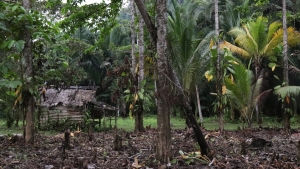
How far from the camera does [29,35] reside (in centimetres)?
743

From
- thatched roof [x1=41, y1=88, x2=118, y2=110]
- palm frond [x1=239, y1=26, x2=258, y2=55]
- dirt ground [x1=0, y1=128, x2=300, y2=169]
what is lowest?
dirt ground [x1=0, y1=128, x2=300, y2=169]

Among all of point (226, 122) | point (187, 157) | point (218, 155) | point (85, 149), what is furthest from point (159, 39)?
point (226, 122)

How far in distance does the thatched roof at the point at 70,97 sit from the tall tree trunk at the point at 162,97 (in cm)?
851

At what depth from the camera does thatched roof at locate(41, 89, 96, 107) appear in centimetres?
1341

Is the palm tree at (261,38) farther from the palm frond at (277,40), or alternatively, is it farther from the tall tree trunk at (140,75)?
the tall tree trunk at (140,75)

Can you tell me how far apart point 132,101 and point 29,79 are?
15.0 feet

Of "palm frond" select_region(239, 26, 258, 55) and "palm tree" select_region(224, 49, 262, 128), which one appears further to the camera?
"palm frond" select_region(239, 26, 258, 55)

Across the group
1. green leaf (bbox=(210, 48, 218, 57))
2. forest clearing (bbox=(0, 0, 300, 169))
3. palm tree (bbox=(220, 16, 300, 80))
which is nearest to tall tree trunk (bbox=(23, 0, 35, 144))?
forest clearing (bbox=(0, 0, 300, 169))

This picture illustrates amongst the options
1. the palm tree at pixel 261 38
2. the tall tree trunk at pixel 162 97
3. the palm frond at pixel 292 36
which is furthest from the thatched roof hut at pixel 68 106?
the tall tree trunk at pixel 162 97

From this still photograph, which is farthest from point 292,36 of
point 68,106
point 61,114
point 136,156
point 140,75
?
point 136,156

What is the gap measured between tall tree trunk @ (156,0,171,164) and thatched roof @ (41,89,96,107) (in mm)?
8509

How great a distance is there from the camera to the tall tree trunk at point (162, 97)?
203 inches

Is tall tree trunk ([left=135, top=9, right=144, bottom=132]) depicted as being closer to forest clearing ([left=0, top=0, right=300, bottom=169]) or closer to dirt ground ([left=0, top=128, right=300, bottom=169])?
forest clearing ([left=0, top=0, right=300, bottom=169])

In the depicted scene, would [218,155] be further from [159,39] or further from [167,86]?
[159,39]
